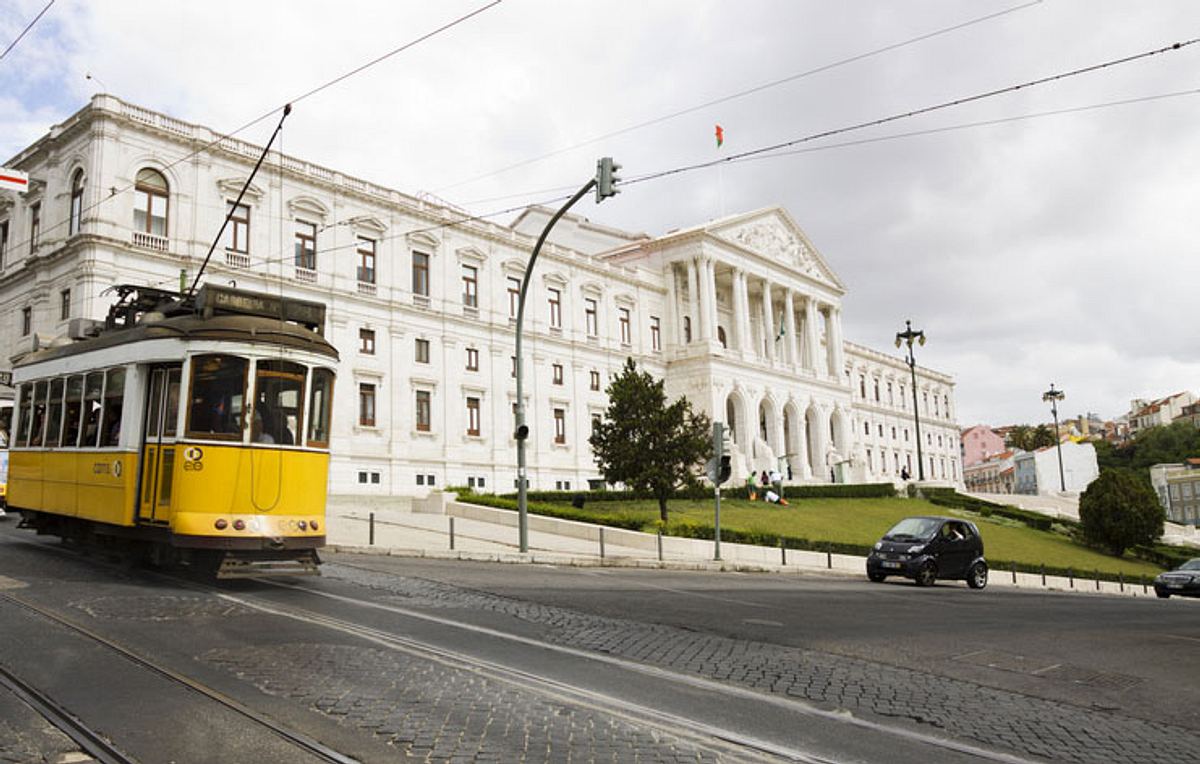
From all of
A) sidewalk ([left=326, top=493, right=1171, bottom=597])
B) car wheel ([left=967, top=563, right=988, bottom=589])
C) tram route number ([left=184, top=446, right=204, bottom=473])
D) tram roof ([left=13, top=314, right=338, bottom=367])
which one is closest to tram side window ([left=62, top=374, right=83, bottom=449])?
tram roof ([left=13, top=314, right=338, bottom=367])

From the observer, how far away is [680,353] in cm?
6175

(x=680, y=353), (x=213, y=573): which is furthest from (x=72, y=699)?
(x=680, y=353)

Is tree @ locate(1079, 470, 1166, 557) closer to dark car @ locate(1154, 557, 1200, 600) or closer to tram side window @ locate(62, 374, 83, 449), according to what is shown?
dark car @ locate(1154, 557, 1200, 600)

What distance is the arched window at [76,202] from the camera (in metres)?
33.6

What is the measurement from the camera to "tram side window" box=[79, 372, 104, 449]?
12320 millimetres

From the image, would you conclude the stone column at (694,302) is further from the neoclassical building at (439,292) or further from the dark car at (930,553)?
the dark car at (930,553)

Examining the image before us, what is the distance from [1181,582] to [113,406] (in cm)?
2793

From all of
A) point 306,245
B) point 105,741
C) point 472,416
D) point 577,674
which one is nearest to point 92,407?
point 105,741

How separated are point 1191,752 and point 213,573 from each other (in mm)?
11861

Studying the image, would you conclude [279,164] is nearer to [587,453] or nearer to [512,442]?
[512,442]

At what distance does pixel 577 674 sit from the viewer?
685 cm

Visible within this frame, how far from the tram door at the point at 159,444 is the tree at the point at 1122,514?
46.7m

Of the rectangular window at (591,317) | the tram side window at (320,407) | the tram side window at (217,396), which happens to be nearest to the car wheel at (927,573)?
the tram side window at (320,407)

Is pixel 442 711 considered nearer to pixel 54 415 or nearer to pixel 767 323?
pixel 54 415
